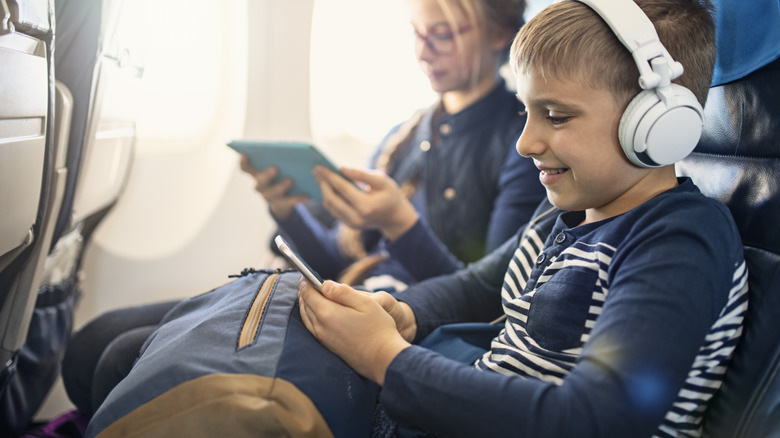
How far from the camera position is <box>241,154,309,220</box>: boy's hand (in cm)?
167

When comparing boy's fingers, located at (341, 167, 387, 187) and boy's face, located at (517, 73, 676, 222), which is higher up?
boy's face, located at (517, 73, 676, 222)

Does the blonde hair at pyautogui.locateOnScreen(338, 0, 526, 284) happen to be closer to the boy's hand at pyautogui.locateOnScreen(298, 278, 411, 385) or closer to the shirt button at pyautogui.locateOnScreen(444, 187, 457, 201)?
the shirt button at pyautogui.locateOnScreen(444, 187, 457, 201)

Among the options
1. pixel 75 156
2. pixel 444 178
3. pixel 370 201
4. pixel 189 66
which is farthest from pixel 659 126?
pixel 189 66

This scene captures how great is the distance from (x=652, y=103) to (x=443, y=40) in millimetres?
965

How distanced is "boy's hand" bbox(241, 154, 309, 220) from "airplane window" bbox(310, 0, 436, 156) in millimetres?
876

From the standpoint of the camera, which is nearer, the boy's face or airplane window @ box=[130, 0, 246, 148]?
the boy's face

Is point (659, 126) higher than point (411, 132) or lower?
higher

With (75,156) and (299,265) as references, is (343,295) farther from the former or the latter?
(75,156)

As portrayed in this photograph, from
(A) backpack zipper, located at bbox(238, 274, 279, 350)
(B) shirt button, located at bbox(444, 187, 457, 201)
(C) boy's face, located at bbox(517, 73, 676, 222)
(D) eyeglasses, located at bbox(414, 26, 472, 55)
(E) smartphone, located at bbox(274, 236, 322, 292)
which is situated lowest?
(B) shirt button, located at bbox(444, 187, 457, 201)

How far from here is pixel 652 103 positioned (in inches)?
28.9

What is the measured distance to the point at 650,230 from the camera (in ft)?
2.29

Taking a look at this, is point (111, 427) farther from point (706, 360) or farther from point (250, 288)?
point (706, 360)

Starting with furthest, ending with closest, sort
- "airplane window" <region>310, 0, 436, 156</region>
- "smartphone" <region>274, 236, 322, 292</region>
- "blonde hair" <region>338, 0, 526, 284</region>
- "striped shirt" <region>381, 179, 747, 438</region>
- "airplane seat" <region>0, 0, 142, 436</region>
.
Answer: "airplane window" <region>310, 0, 436, 156</region>, "blonde hair" <region>338, 0, 526, 284</region>, "airplane seat" <region>0, 0, 142, 436</region>, "smartphone" <region>274, 236, 322, 292</region>, "striped shirt" <region>381, 179, 747, 438</region>

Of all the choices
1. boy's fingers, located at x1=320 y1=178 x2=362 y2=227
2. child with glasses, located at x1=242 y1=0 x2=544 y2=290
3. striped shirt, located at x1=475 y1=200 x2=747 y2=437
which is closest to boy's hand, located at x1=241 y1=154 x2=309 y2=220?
child with glasses, located at x1=242 y1=0 x2=544 y2=290
